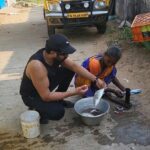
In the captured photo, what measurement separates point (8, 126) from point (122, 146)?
1.67m

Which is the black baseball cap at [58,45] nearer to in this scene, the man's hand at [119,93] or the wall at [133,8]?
the man's hand at [119,93]

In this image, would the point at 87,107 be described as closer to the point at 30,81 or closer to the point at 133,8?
Result: the point at 30,81

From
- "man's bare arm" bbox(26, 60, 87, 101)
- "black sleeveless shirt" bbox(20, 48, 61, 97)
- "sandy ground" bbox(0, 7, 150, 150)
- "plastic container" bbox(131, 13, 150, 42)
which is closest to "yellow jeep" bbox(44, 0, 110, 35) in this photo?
"sandy ground" bbox(0, 7, 150, 150)

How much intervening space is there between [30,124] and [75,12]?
5621 mm

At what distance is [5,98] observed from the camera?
596 cm

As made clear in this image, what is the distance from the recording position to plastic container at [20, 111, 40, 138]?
446 centimetres

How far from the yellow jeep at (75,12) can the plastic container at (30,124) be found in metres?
5.39

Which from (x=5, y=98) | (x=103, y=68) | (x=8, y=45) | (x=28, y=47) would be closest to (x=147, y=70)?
(x=103, y=68)

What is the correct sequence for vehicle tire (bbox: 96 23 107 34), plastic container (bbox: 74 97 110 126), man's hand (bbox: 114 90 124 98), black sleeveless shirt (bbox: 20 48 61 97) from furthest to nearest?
vehicle tire (bbox: 96 23 107 34)
man's hand (bbox: 114 90 124 98)
plastic container (bbox: 74 97 110 126)
black sleeveless shirt (bbox: 20 48 61 97)

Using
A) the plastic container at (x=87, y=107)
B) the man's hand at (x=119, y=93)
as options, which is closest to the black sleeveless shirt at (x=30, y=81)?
the plastic container at (x=87, y=107)

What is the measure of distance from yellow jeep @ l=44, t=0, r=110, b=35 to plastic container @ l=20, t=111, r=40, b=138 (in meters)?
5.39

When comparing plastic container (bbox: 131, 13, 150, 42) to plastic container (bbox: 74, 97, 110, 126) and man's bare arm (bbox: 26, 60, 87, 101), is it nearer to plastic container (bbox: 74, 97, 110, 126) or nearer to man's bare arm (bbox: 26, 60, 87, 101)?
plastic container (bbox: 74, 97, 110, 126)

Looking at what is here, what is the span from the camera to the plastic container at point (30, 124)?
4.46 m

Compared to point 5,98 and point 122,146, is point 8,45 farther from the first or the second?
point 122,146
